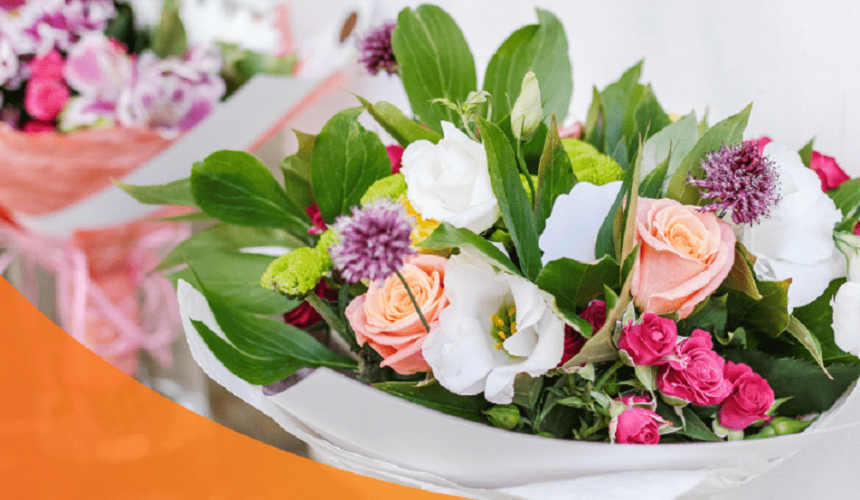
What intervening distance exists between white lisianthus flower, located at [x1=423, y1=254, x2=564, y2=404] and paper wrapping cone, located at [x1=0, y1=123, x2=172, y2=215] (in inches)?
22.2

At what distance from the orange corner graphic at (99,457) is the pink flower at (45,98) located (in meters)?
0.46

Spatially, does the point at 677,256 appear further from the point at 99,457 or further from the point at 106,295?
the point at 106,295

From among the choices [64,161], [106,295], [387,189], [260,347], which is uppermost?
[387,189]

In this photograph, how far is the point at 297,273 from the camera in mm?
379

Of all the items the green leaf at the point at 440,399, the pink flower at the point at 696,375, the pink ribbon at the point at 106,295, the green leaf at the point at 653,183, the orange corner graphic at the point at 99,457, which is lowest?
the pink ribbon at the point at 106,295

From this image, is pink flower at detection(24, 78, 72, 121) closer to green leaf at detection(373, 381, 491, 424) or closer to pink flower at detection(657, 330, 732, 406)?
green leaf at detection(373, 381, 491, 424)

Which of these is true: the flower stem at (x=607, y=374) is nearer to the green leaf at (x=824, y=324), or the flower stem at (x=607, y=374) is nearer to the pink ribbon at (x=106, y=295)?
the green leaf at (x=824, y=324)

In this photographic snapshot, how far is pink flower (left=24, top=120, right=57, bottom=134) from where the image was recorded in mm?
769

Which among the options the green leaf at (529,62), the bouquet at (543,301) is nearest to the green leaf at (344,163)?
the bouquet at (543,301)

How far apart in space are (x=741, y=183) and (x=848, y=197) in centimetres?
20

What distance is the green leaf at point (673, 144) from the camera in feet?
1.38

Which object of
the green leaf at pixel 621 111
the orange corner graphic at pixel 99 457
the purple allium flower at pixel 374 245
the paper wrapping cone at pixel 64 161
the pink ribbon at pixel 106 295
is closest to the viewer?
the purple allium flower at pixel 374 245

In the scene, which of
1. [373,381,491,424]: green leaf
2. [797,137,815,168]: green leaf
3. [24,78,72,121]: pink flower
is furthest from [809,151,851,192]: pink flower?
[24,78,72,121]: pink flower

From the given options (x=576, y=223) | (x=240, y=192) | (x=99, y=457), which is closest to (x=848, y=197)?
(x=576, y=223)
